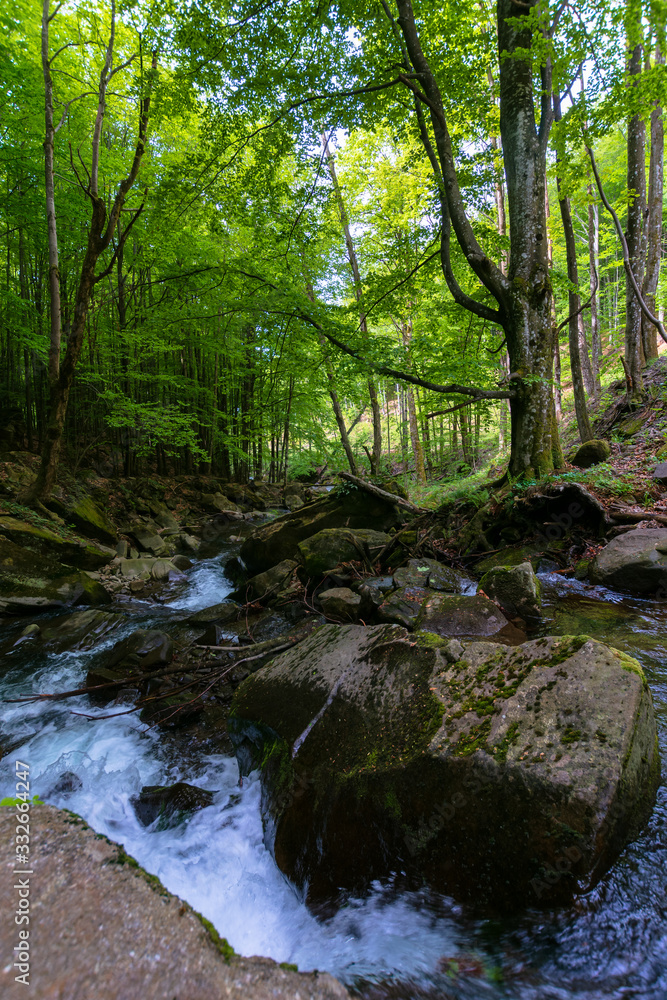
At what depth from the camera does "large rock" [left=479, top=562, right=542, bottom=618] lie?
4293mm

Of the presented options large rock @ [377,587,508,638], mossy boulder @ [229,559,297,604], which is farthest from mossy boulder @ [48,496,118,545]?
large rock @ [377,587,508,638]

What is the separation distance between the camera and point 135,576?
28.2ft

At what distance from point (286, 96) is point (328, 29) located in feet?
3.49

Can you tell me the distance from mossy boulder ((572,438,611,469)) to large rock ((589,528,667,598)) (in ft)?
10.7

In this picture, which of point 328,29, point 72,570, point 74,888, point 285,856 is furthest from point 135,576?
point 328,29

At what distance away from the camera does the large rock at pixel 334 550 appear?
21.2ft

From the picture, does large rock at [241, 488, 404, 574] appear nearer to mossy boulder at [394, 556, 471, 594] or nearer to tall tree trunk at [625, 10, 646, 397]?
mossy boulder at [394, 556, 471, 594]

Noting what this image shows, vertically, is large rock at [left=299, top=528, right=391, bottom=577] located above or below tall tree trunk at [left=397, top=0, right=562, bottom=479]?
below

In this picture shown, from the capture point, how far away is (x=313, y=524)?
26.9 ft

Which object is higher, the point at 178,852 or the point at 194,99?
the point at 194,99

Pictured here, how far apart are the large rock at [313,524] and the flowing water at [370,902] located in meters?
4.37

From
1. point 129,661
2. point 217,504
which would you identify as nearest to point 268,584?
point 129,661

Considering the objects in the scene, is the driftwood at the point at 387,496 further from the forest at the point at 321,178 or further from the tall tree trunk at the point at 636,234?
the tall tree trunk at the point at 636,234

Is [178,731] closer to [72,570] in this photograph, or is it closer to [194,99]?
[72,570]
